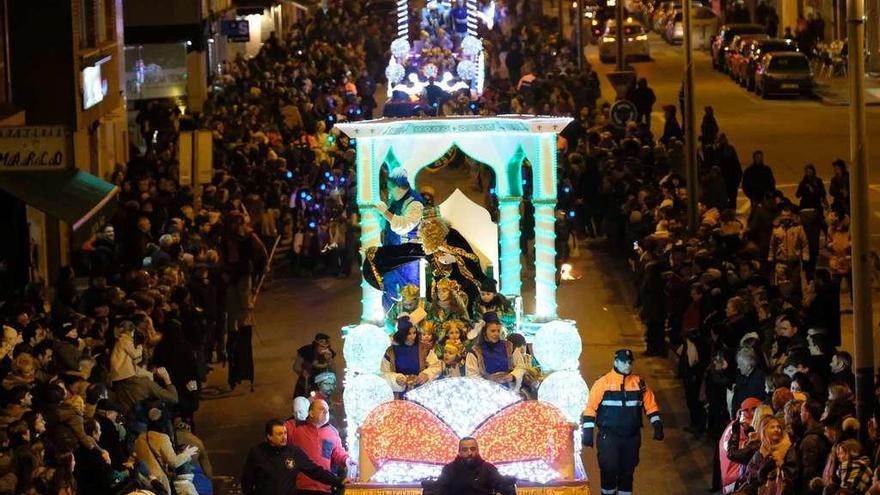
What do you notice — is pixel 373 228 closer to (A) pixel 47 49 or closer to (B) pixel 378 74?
(A) pixel 47 49

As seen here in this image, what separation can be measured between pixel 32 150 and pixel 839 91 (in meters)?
31.5

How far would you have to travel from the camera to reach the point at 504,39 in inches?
2206

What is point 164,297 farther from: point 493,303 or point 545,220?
point 493,303

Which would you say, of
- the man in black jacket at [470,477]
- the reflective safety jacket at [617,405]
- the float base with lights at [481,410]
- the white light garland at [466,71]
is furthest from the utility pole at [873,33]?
the man in black jacket at [470,477]

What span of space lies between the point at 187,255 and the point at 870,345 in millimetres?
9237

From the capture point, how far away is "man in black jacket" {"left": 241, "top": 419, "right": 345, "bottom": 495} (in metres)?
13.9

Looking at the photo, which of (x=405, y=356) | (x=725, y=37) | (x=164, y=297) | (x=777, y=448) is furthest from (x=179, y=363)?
(x=725, y=37)

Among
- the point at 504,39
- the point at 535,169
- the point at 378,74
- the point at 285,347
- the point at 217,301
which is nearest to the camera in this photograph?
the point at 535,169

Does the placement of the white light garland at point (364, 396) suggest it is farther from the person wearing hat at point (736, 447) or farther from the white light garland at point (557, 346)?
the person wearing hat at point (736, 447)

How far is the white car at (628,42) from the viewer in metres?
59.4

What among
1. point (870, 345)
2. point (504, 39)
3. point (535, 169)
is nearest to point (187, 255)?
point (535, 169)

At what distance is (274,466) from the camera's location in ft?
45.7

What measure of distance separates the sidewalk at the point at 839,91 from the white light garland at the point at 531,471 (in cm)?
3200

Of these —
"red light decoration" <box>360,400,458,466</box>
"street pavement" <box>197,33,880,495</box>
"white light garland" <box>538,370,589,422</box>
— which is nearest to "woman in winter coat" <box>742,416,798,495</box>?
"white light garland" <box>538,370,589,422</box>
